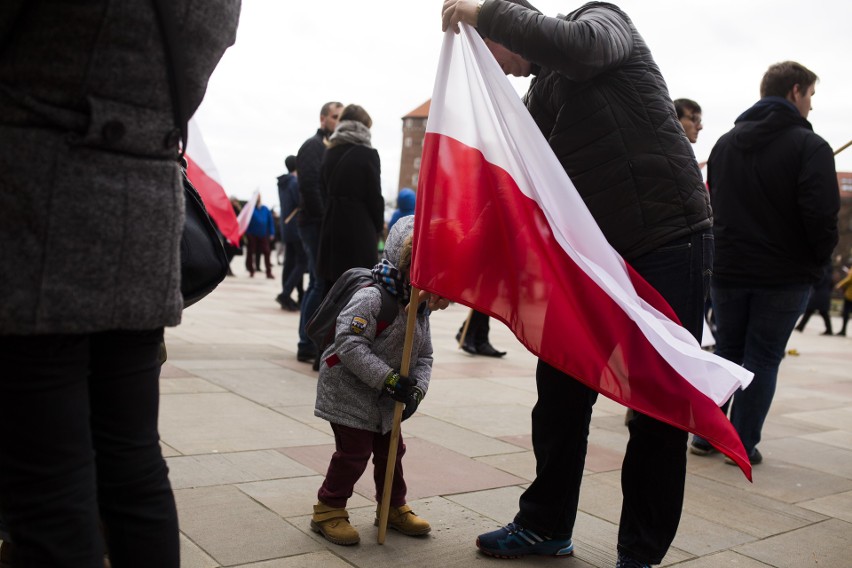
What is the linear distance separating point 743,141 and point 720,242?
1.87 feet

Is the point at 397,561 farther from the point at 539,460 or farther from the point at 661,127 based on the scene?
the point at 661,127

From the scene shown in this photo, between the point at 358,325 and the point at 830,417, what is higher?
the point at 358,325

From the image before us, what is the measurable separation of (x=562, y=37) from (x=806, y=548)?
7.13 feet

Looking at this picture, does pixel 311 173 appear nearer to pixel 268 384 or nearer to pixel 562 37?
pixel 268 384

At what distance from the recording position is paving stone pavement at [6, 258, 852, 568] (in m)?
3.09

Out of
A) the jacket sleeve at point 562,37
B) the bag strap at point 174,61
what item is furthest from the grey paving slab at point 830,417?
the bag strap at point 174,61

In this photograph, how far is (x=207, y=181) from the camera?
22.8 feet

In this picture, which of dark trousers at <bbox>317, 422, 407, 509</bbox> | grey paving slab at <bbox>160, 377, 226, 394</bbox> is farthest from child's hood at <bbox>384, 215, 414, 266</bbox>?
grey paving slab at <bbox>160, 377, 226, 394</bbox>

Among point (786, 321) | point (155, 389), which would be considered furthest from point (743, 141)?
point (155, 389)

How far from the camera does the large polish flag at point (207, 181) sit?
6664 millimetres

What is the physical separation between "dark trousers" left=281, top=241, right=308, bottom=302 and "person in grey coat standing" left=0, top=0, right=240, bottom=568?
938 cm

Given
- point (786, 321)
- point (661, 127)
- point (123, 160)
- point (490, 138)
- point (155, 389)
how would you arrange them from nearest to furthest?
point (123, 160) → point (155, 389) → point (661, 127) → point (490, 138) → point (786, 321)

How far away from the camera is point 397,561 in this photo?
9.68 ft

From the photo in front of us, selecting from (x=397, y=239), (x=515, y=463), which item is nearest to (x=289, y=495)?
(x=397, y=239)
